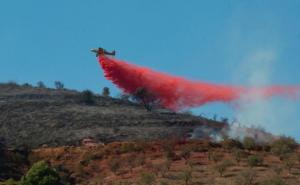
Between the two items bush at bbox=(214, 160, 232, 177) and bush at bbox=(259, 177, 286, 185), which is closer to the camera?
bush at bbox=(259, 177, 286, 185)

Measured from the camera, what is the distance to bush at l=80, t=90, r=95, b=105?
135625mm

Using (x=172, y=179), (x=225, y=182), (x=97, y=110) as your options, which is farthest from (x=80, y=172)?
(x=97, y=110)

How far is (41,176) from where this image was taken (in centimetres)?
7644

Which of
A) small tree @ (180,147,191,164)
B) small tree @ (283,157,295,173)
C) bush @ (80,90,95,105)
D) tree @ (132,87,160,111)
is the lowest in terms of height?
small tree @ (283,157,295,173)

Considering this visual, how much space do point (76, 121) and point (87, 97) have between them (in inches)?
658

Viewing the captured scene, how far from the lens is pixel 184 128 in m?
119

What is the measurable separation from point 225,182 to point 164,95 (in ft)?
133

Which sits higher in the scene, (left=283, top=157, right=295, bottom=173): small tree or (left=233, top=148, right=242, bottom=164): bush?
(left=233, top=148, right=242, bottom=164): bush

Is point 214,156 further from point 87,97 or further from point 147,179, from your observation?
point 87,97

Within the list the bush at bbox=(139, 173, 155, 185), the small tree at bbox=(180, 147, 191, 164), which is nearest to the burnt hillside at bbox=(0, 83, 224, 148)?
the small tree at bbox=(180, 147, 191, 164)

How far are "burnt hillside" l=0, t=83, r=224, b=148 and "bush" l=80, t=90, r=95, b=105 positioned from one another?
66cm

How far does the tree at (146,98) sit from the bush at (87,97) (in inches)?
316

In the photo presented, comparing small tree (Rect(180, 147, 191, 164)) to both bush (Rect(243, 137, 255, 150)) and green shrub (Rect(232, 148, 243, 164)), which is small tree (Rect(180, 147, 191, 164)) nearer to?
green shrub (Rect(232, 148, 243, 164))

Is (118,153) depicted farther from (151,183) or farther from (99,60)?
(151,183)
